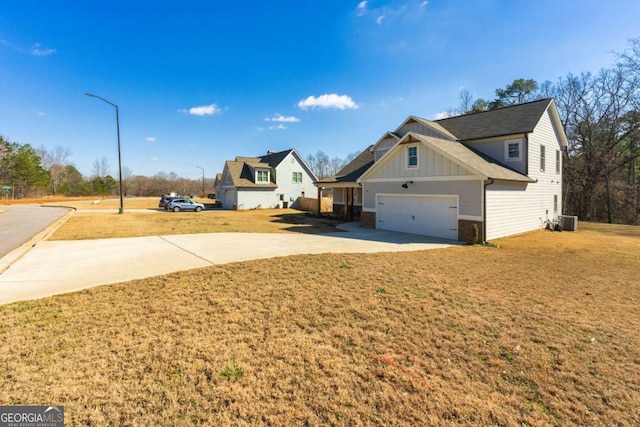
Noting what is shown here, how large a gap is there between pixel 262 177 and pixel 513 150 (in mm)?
25016

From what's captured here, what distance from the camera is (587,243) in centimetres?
1315

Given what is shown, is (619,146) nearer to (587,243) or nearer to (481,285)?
(587,243)

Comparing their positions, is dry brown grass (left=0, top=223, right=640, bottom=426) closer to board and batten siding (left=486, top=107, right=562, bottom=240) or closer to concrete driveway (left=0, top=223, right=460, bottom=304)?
concrete driveway (left=0, top=223, right=460, bottom=304)

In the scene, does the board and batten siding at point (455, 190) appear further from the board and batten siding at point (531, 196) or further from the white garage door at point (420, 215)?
the board and batten siding at point (531, 196)

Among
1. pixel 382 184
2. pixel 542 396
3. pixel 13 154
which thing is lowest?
pixel 542 396

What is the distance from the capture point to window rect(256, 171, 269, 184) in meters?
33.9

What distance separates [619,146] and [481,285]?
3469cm

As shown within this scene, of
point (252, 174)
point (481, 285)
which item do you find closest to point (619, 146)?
point (481, 285)

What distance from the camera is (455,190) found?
1336 cm

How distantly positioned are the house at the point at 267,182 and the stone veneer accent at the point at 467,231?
23078 mm

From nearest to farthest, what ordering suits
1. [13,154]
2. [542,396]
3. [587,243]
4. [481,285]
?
[542,396], [481,285], [587,243], [13,154]

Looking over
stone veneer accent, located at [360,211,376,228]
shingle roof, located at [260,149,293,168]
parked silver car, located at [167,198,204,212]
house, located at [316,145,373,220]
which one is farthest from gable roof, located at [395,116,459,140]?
parked silver car, located at [167,198,204,212]

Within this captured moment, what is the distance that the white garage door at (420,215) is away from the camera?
13.7 metres

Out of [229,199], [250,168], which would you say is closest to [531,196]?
[250,168]
